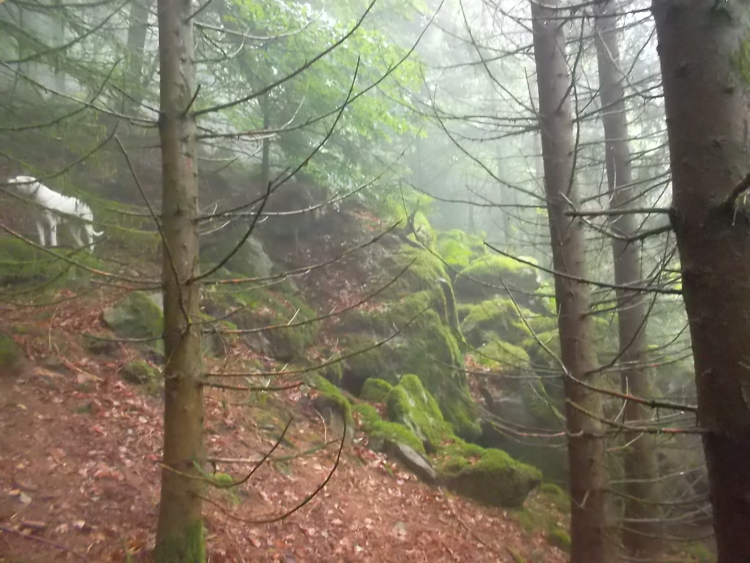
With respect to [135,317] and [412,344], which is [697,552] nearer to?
[412,344]

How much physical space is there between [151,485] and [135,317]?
3.42m

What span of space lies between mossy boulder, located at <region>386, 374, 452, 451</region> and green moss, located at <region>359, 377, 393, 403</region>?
23 centimetres

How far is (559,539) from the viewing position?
739 centimetres

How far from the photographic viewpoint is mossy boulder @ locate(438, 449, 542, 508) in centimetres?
764

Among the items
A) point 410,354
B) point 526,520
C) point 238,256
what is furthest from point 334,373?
point 526,520

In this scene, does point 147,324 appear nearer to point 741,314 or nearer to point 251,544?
point 251,544

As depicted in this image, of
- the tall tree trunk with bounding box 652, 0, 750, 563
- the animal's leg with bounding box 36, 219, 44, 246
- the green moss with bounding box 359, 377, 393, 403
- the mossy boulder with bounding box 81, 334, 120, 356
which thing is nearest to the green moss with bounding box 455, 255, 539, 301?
the green moss with bounding box 359, 377, 393, 403

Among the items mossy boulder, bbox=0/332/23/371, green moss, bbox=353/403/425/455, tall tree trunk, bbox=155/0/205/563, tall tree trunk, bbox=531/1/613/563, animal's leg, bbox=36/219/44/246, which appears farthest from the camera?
green moss, bbox=353/403/425/455

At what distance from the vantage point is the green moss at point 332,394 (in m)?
7.98

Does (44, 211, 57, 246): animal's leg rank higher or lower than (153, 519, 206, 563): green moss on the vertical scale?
higher

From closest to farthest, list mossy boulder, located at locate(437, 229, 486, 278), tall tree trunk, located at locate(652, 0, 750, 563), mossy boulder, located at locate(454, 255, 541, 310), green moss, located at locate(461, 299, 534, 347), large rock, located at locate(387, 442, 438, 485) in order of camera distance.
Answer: tall tree trunk, located at locate(652, 0, 750, 563)
large rock, located at locate(387, 442, 438, 485)
green moss, located at locate(461, 299, 534, 347)
mossy boulder, located at locate(454, 255, 541, 310)
mossy boulder, located at locate(437, 229, 486, 278)

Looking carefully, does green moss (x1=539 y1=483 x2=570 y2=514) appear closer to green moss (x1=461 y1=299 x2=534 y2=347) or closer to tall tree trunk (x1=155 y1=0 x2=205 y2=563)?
green moss (x1=461 y1=299 x2=534 y2=347)

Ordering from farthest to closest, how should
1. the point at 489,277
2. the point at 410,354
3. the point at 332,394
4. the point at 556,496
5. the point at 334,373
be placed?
the point at 489,277 < the point at 410,354 < the point at 334,373 < the point at 556,496 < the point at 332,394

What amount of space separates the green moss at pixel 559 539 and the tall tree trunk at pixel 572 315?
3.17 meters
